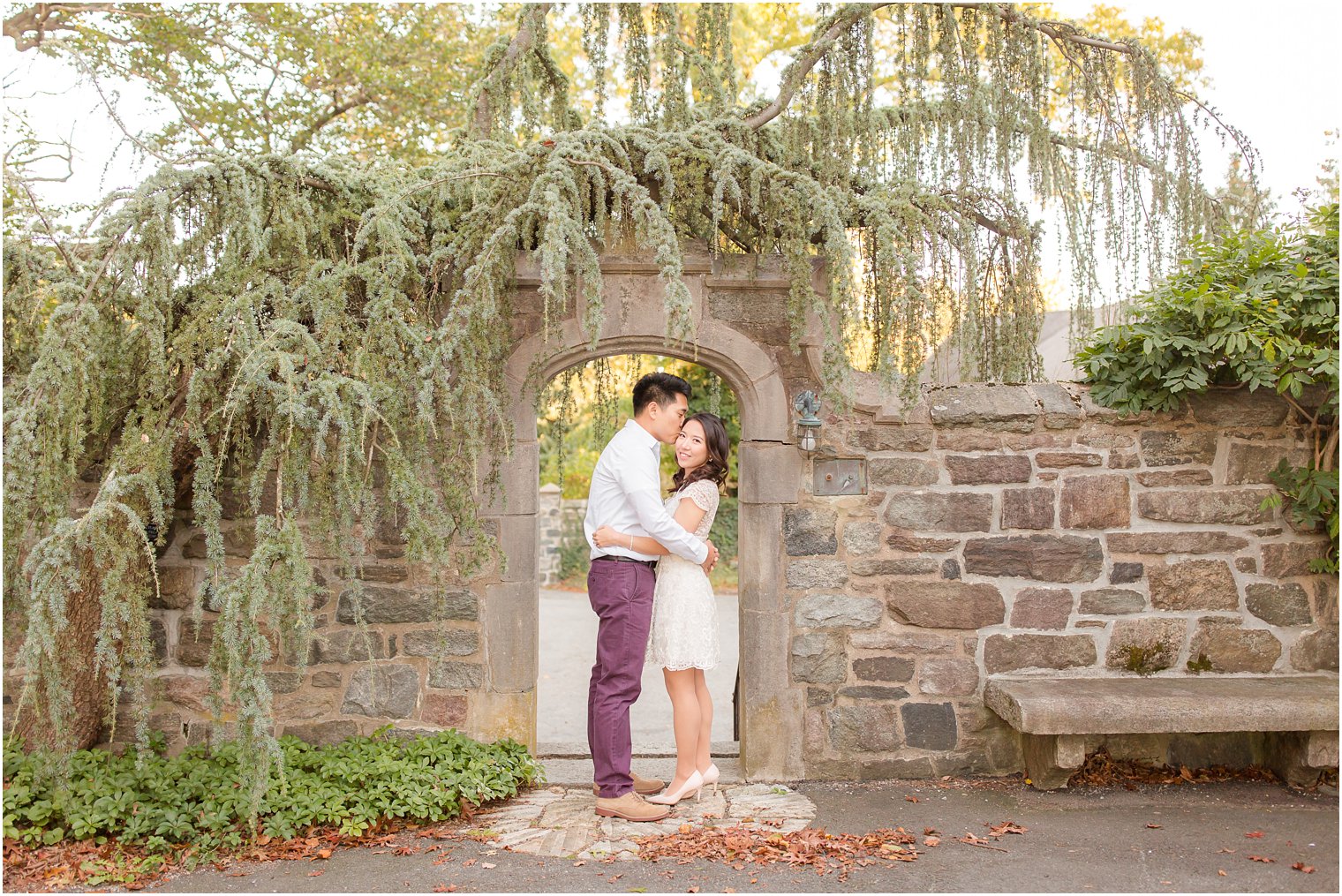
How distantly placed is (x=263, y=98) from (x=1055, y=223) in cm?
804

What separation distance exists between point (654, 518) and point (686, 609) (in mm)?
474

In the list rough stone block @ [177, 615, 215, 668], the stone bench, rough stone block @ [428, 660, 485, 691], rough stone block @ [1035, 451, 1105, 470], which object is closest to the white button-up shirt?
rough stone block @ [428, 660, 485, 691]

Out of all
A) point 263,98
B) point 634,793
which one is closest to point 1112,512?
point 634,793

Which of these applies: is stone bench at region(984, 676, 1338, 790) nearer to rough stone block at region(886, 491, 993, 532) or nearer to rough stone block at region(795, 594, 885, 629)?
rough stone block at region(795, 594, 885, 629)

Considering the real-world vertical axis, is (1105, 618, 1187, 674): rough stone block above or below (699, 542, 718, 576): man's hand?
below

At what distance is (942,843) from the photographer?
3.71m

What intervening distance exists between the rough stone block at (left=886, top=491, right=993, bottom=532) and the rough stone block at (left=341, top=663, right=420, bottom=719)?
234cm

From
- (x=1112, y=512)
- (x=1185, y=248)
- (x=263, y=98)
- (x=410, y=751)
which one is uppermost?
(x=263, y=98)

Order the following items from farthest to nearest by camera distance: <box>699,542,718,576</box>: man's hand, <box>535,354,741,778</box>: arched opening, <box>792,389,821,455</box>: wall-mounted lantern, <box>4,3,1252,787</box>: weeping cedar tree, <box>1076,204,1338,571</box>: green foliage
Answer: <box>535,354,741,778</box>: arched opening, <box>792,389,821,455</box>: wall-mounted lantern, <box>1076,204,1338,571</box>: green foliage, <box>699,542,718,576</box>: man's hand, <box>4,3,1252,787</box>: weeping cedar tree

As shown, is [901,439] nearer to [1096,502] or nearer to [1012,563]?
[1012,563]

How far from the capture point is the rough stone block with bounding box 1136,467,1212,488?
4.53m

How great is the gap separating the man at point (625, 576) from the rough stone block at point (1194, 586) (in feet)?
7.11

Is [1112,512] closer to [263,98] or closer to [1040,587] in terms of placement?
[1040,587]

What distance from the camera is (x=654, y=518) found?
3893 mm
